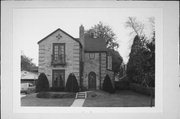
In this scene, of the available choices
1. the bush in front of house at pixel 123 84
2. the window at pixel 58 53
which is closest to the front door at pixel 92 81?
the bush in front of house at pixel 123 84

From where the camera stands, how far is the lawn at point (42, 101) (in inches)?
169

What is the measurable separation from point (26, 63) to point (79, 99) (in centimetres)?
102

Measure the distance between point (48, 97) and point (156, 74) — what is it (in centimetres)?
174

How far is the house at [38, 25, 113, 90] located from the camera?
4.30 metres

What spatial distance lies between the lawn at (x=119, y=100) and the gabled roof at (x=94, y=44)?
683 millimetres

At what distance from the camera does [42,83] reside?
427 centimetres

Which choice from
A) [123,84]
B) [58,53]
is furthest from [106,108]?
[58,53]

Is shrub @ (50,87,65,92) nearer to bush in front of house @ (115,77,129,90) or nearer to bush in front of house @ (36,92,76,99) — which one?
bush in front of house @ (36,92,76,99)

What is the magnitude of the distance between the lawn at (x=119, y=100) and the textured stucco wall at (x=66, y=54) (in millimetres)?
466

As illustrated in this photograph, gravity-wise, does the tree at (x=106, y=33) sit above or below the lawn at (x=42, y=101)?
above

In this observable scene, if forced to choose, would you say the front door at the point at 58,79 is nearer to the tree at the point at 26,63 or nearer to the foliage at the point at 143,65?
the tree at the point at 26,63

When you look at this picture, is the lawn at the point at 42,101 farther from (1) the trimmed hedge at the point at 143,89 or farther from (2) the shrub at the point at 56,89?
(1) the trimmed hedge at the point at 143,89

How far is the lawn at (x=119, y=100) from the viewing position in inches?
168

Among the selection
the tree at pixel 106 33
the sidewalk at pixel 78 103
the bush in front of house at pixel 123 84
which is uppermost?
the tree at pixel 106 33
